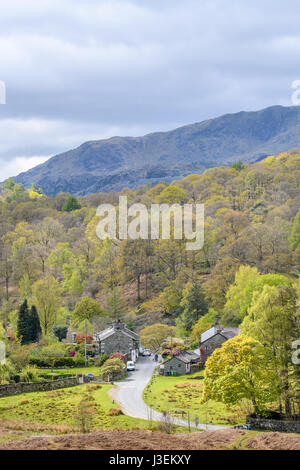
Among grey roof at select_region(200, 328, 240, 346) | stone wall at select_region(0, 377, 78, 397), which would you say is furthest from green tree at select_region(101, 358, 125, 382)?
grey roof at select_region(200, 328, 240, 346)

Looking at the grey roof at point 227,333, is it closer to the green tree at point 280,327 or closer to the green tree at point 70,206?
the green tree at point 280,327

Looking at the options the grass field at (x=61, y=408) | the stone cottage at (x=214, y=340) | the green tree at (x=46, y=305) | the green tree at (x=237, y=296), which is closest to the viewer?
the grass field at (x=61, y=408)

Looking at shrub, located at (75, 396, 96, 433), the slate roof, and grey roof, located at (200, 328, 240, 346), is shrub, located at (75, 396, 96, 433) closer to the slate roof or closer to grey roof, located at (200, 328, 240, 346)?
grey roof, located at (200, 328, 240, 346)

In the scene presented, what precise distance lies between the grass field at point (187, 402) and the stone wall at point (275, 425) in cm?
207

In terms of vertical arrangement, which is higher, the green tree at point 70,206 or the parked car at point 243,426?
the green tree at point 70,206

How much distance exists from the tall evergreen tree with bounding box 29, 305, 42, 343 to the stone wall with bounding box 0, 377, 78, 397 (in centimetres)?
2348

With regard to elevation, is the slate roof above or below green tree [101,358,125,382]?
above

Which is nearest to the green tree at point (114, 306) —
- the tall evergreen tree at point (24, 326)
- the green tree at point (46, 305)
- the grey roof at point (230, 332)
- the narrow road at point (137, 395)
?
the green tree at point (46, 305)

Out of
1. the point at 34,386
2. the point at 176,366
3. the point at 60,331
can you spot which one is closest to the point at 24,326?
the point at 60,331

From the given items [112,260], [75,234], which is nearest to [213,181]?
[75,234]

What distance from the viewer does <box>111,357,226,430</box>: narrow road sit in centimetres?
4275

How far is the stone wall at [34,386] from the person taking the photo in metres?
53.9

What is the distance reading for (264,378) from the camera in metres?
41.9

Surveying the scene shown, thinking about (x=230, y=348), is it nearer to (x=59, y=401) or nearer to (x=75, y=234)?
(x=59, y=401)
